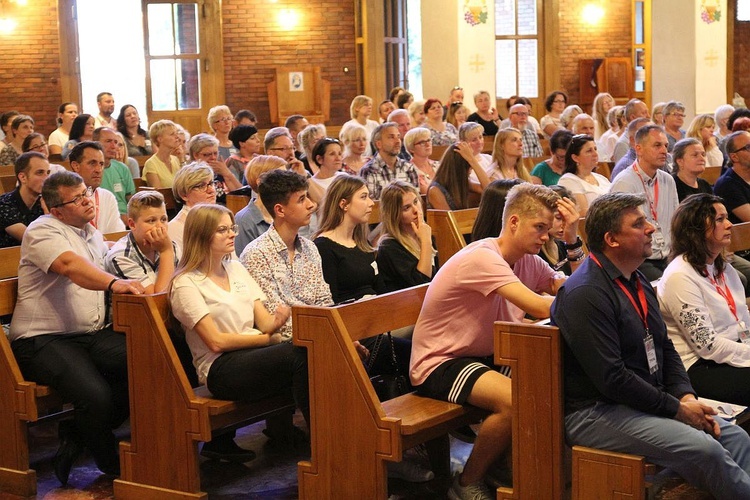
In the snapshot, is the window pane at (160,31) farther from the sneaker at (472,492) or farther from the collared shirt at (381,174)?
the sneaker at (472,492)

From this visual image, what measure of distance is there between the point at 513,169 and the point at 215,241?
3522 mm

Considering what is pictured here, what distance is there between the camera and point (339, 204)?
4.60 meters

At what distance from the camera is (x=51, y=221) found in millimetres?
4090

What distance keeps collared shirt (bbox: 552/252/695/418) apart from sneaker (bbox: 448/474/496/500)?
0.48 meters

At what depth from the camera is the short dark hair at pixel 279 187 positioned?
420 centimetres

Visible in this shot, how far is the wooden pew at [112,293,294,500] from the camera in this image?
12.0 feet

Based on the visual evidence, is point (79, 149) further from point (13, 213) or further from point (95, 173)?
point (13, 213)

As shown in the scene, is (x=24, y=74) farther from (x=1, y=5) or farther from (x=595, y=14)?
(x=595, y=14)

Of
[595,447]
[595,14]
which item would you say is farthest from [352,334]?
[595,14]

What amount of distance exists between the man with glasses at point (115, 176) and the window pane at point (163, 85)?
7442 millimetres

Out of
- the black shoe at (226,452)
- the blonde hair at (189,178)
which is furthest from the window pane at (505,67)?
the black shoe at (226,452)

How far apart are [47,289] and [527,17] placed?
13582 millimetres

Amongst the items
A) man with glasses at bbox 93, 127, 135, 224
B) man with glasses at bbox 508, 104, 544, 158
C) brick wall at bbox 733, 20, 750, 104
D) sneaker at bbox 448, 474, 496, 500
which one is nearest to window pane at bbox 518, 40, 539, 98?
brick wall at bbox 733, 20, 750, 104

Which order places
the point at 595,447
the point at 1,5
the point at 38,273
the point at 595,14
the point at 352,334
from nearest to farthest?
the point at 595,447
the point at 352,334
the point at 38,273
the point at 1,5
the point at 595,14
